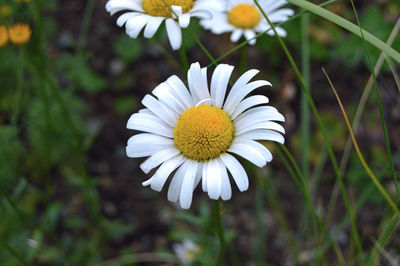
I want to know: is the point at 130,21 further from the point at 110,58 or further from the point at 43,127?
the point at 110,58

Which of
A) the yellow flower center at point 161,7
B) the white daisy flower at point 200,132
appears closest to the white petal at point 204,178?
the white daisy flower at point 200,132

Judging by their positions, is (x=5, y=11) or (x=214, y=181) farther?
(x=5, y=11)

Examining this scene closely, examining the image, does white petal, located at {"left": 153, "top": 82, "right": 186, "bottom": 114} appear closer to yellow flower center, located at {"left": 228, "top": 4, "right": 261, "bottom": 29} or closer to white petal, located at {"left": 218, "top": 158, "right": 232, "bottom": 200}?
white petal, located at {"left": 218, "top": 158, "right": 232, "bottom": 200}

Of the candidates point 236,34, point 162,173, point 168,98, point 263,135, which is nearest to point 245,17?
point 236,34

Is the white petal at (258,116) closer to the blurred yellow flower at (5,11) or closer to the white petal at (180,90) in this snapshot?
the white petal at (180,90)

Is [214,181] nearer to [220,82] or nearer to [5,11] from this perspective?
[220,82]

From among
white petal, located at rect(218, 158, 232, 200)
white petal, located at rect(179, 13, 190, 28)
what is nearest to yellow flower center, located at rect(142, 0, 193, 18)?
white petal, located at rect(179, 13, 190, 28)
